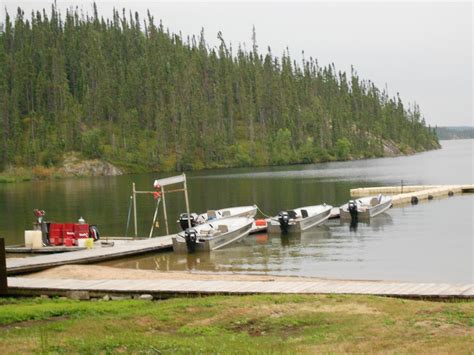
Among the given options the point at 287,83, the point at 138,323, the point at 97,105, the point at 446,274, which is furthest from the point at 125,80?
the point at 138,323

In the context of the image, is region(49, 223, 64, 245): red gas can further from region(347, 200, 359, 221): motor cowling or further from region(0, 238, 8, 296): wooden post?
region(347, 200, 359, 221): motor cowling

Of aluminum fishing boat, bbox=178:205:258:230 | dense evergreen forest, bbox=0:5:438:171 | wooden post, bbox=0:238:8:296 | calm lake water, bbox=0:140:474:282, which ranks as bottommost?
calm lake water, bbox=0:140:474:282

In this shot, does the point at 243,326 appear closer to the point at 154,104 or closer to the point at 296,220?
the point at 296,220

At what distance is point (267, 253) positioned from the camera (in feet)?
103

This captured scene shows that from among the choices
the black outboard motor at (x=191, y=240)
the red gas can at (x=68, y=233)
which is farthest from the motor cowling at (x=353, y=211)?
the red gas can at (x=68, y=233)

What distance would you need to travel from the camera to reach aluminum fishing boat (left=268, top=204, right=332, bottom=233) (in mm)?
37719

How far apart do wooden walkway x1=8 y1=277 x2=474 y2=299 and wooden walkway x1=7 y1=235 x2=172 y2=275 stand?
18.2 ft

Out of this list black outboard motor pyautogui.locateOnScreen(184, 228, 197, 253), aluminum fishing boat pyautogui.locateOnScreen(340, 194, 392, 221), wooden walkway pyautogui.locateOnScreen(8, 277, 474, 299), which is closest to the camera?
wooden walkway pyautogui.locateOnScreen(8, 277, 474, 299)

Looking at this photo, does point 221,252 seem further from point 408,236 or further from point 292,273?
point 408,236

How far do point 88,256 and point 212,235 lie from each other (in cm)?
624

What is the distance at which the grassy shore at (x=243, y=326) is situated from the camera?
35.2ft

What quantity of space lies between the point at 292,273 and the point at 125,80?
5245 inches

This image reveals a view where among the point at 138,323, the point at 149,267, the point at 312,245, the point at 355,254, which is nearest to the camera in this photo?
the point at 138,323

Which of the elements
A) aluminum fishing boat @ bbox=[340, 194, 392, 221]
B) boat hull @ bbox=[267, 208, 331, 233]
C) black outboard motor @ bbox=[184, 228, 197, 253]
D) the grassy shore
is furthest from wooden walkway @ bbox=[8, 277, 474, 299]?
aluminum fishing boat @ bbox=[340, 194, 392, 221]
